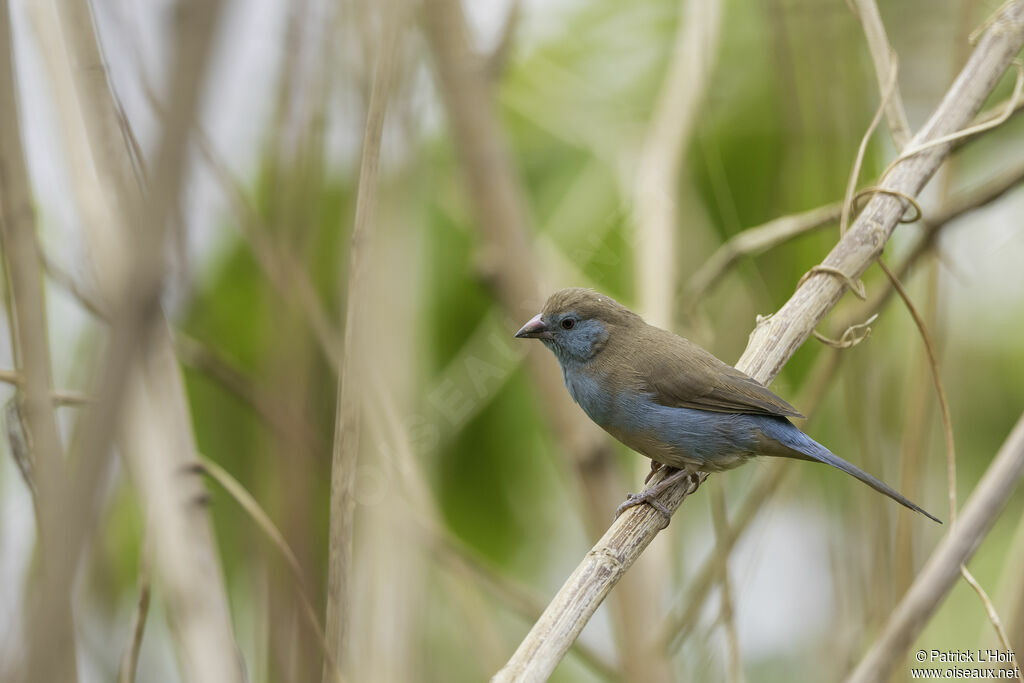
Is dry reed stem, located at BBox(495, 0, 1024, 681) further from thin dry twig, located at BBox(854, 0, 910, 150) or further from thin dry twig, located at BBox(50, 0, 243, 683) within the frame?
thin dry twig, located at BBox(50, 0, 243, 683)

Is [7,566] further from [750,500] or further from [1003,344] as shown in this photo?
[1003,344]

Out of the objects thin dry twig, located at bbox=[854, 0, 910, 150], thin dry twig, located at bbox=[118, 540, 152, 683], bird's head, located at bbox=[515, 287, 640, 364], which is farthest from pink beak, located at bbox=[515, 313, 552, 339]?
thin dry twig, located at bbox=[118, 540, 152, 683]

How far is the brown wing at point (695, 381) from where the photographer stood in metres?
2.60

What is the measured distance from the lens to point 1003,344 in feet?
11.9

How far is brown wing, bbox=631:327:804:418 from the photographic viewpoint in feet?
8.52

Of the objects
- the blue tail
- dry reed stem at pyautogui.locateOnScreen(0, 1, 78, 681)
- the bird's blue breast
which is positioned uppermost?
dry reed stem at pyautogui.locateOnScreen(0, 1, 78, 681)

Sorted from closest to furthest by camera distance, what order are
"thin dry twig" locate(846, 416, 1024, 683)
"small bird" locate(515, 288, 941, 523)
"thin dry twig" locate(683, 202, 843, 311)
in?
1. "thin dry twig" locate(846, 416, 1024, 683)
2. "thin dry twig" locate(683, 202, 843, 311)
3. "small bird" locate(515, 288, 941, 523)

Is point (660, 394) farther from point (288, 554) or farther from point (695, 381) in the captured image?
point (288, 554)

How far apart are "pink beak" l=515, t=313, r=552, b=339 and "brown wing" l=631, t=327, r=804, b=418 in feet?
1.05

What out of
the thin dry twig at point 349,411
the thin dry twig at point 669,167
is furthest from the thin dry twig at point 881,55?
the thin dry twig at point 349,411

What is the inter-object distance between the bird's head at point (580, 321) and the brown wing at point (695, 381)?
13cm

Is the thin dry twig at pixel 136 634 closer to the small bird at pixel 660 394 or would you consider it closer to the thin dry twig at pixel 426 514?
the thin dry twig at pixel 426 514

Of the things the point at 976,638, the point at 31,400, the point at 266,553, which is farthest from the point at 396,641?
the point at 976,638

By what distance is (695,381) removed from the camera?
9.16ft
